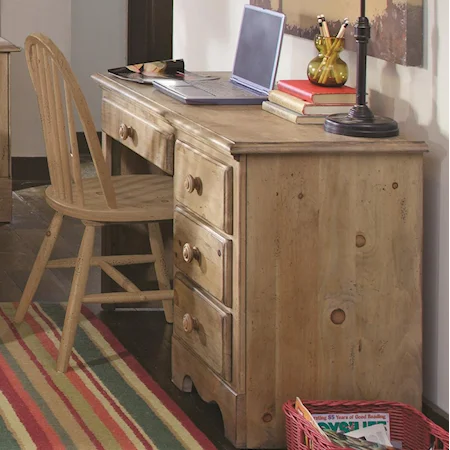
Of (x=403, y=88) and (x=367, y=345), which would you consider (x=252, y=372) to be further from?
(x=403, y=88)

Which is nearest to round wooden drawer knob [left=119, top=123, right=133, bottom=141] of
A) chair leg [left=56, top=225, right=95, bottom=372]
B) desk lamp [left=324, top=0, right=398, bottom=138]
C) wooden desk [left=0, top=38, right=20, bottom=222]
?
chair leg [left=56, top=225, right=95, bottom=372]

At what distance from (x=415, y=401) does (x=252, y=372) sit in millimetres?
370

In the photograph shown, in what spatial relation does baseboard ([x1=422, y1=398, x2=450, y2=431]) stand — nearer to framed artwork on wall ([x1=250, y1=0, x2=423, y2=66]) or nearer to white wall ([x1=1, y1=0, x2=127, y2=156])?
framed artwork on wall ([x1=250, y1=0, x2=423, y2=66])

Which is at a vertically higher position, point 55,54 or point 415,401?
point 55,54

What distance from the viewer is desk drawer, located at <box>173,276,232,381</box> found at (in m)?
2.36

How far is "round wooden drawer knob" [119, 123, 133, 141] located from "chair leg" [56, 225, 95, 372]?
0.27m

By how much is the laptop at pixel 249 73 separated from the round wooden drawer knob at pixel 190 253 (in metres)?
0.42

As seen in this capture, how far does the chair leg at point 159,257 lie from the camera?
3227 millimetres

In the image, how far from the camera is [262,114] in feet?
8.58

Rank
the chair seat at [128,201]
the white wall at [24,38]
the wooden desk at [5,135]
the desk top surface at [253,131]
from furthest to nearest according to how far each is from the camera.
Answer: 1. the white wall at [24,38]
2. the wooden desk at [5,135]
3. the chair seat at [128,201]
4. the desk top surface at [253,131]

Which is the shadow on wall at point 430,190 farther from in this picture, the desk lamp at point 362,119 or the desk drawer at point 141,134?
the desk drawer at point 141,134

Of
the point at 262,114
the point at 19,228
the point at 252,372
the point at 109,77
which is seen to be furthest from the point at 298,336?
the point at 19,228

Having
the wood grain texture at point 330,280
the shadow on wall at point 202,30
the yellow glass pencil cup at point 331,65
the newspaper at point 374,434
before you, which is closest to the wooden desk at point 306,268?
the wood grain texture at point 330,280

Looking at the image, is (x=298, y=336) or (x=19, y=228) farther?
(x=19, y=228)
